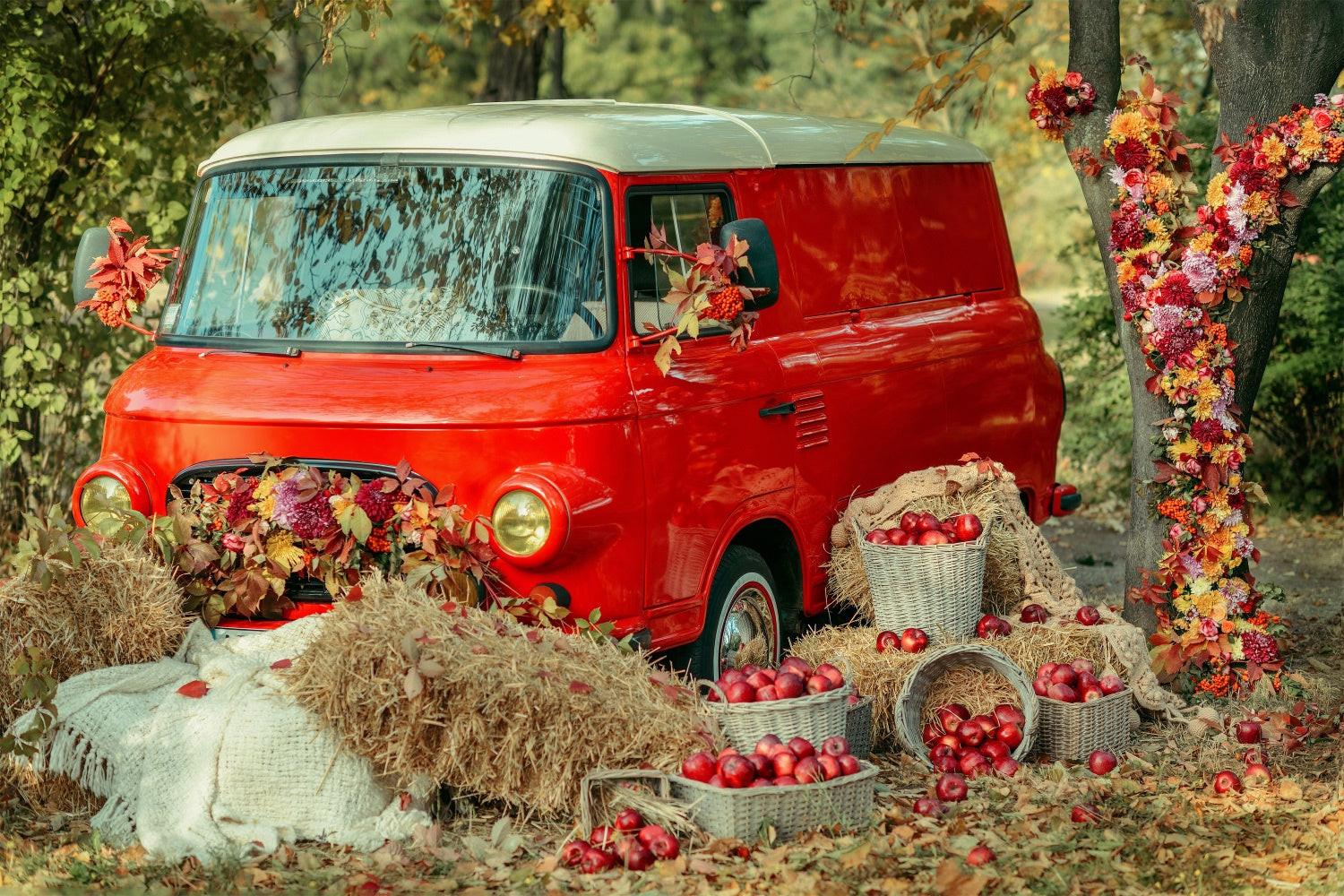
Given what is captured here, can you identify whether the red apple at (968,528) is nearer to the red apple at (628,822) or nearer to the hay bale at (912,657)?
the hay bale at (912,657)

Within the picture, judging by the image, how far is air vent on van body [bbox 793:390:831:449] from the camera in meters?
6.36

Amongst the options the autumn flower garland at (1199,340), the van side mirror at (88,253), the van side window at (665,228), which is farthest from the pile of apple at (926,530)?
the van side mirror at (88,253)

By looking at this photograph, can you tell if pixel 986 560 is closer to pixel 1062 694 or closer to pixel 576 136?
pixel 1062 694

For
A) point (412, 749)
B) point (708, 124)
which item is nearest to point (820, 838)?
point (412, 749)

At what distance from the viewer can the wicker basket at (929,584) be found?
6.14 m

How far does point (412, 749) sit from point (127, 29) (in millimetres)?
5387

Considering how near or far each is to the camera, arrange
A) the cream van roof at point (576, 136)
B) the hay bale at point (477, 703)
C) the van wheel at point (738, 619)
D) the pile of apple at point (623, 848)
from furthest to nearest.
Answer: the van wheel at point (738, 619), the cream van roof at point (576, 136), the hay bale at point (477, 703), the pile of apple at point (623, 848)

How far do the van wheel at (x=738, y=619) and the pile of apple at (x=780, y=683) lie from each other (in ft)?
1.94

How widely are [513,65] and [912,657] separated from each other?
761 cm

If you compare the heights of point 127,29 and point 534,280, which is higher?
point 127,29

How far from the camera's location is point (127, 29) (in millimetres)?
8398

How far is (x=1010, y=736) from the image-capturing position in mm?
5672

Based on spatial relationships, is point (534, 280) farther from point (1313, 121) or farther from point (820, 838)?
point (1313, 121)

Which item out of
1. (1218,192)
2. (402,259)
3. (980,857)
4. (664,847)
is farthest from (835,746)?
(1218,192)
